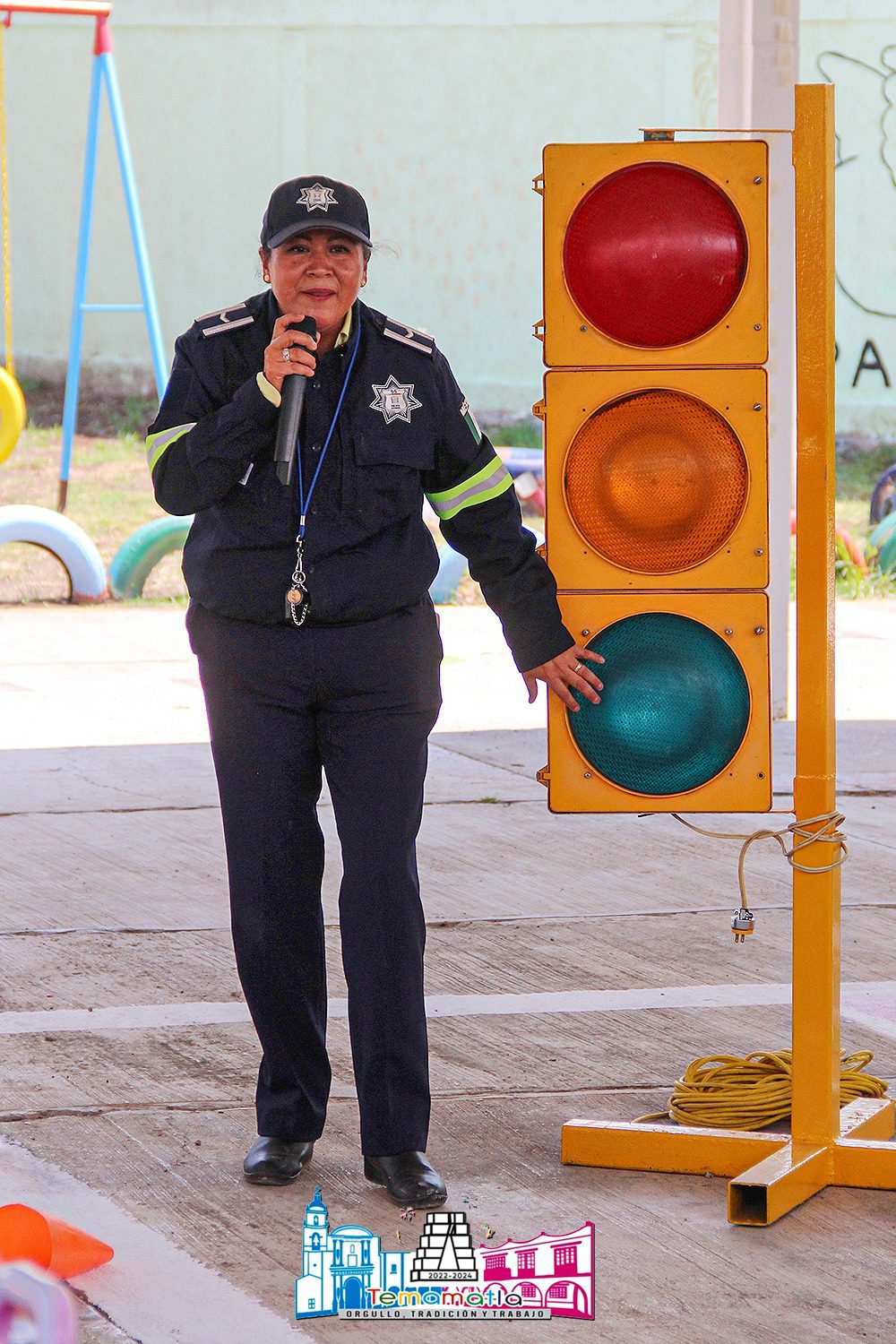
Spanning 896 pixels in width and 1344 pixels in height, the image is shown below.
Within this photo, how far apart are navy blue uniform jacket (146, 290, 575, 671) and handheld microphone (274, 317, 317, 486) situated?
134 millimetres

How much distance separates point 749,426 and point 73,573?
9.47 metres

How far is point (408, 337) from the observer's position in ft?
12.3

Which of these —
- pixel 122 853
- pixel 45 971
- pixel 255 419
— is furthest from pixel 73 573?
pixel 255 419

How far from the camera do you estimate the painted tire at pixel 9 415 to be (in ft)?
45.6

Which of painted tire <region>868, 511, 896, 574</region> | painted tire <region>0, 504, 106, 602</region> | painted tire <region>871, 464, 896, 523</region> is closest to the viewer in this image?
painted tire <region>0, 504, 106, 602</region>

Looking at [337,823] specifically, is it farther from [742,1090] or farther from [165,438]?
[742,1090]

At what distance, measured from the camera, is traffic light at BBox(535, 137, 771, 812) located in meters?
3.66

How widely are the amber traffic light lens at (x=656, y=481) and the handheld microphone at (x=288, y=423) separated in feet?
1.98

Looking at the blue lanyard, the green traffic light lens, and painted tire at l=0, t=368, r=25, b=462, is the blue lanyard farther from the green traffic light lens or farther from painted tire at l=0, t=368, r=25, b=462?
painted tire at l=0, t=368, r=25, b=462

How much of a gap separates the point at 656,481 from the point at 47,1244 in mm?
1776

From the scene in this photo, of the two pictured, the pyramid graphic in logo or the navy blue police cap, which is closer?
the pyramid graphic in logo

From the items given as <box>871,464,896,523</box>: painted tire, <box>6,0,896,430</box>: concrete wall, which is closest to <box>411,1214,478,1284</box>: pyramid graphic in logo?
<box>871,464,896,523</box>: painted tire

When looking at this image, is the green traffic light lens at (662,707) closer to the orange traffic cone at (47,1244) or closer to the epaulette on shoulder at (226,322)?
the epaulette on shoulder at (226,322)

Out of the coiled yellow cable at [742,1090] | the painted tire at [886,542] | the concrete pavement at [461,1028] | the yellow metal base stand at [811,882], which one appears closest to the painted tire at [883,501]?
the painted tire at [886,542]
